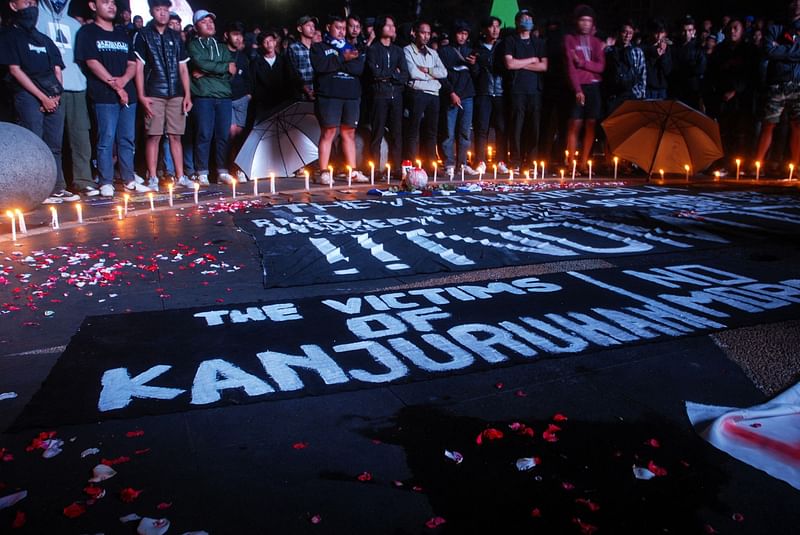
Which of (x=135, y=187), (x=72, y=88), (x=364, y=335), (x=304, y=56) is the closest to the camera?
(x=364, y=335)

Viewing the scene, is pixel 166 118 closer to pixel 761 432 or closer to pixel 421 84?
pixel 421 84

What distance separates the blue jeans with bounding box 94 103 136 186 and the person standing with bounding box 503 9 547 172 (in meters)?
5.76

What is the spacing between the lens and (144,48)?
8500mm

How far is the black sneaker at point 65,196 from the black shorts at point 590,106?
753 centimetres

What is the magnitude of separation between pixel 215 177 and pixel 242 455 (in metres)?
8.94

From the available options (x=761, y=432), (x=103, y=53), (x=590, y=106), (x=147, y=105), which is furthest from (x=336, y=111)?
(x=761, y=432)

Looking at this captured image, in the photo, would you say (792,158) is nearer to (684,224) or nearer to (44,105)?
(684,224)

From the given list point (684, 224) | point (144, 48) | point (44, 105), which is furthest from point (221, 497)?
point (144, 48)

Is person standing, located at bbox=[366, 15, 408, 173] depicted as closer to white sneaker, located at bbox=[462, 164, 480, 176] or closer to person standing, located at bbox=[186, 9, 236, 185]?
white sneaker, located at bbox=[462, 164, 480, 176]

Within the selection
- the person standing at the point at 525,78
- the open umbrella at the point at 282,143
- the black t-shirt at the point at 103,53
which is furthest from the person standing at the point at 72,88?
the person standing at the point at 525,78

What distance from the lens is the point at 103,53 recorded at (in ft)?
26.1

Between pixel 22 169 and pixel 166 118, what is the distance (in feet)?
9.47

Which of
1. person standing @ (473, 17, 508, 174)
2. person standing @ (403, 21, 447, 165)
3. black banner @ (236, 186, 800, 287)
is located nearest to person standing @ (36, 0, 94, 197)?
black banner @ (236, 186, 800, 287)

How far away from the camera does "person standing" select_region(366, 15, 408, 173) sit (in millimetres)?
9406
